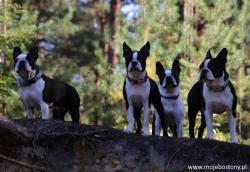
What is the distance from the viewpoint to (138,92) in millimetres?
7902

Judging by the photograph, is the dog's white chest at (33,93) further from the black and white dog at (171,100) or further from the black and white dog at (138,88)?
the black and white dog at (171,100)

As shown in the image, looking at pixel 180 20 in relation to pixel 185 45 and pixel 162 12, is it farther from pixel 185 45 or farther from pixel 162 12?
pixel 185 45

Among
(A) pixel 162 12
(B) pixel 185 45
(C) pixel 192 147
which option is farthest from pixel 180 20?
(C) pixel 192 147

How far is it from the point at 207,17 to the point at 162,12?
54.2 inches

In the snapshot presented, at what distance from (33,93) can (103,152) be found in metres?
1.83

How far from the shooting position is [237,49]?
1669 centimetres

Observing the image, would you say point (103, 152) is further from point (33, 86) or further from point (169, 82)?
point (169, 82)

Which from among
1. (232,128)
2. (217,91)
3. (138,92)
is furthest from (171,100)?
(232,128)

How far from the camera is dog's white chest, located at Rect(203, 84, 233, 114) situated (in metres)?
7.70

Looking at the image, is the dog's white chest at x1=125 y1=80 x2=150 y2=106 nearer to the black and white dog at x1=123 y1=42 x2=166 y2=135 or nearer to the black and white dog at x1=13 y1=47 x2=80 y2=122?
the black and white dog at x1=123 y1=42 x2=166 y2=135

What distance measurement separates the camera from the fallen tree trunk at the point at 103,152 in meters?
6.77

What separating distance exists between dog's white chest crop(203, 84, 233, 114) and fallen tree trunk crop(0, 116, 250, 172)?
0.90 meters

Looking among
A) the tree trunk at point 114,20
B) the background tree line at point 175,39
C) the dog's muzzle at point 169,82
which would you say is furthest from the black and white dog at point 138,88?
the tree trunk at point 114,20

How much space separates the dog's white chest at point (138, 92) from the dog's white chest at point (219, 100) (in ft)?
2.81
